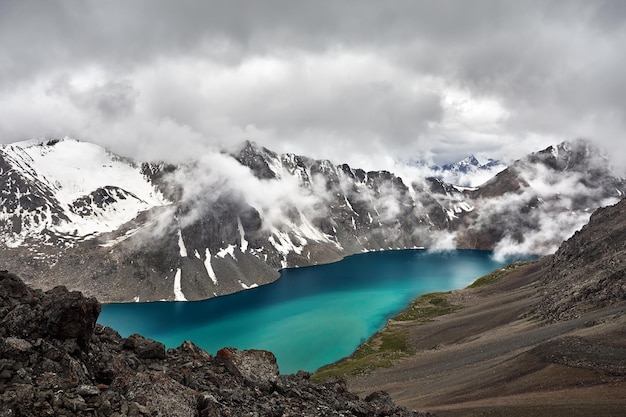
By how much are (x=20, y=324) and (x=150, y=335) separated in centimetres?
13011

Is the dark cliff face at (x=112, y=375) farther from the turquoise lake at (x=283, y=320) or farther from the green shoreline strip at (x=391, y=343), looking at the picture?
the turquoise lake at (x=283, y=320)

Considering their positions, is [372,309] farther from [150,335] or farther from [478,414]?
[478,414]

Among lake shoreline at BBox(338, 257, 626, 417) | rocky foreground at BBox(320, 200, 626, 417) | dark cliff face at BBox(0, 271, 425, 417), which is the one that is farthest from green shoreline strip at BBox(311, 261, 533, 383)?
dark cliff face at BBox(0, 271, 425, 417)

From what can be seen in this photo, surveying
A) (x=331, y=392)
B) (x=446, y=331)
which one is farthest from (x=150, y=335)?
(x=331, y=392)

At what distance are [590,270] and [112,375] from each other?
11874 cm

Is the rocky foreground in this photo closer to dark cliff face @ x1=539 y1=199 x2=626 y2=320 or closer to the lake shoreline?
the lake shoreline

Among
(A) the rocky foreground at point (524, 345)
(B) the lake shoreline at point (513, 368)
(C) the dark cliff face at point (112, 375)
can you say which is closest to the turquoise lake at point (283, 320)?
(A) the rocky foreground at point (524, 345)

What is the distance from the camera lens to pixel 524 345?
228ft

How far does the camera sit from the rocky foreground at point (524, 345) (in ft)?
137

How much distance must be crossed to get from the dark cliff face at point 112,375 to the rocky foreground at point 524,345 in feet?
79.8

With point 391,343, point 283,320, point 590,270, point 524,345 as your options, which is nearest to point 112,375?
point 524,345

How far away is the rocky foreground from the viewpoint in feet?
137

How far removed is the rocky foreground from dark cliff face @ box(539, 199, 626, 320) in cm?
34

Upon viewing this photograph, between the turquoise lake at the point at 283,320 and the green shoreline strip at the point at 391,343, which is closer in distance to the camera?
the green shoreline strip at the point at 391,343
